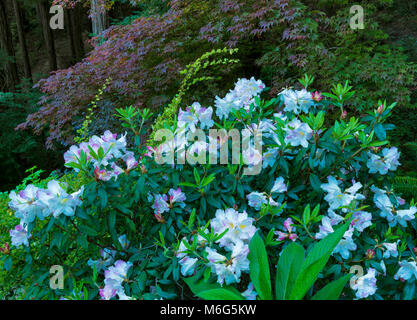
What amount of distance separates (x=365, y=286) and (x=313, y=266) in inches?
11.8

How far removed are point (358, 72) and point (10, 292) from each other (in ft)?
10.7

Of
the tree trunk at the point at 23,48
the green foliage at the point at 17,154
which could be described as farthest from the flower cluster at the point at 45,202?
the tree trunk at the point at 23,48

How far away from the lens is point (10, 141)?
559cm

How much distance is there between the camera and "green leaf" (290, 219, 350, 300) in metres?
0.92

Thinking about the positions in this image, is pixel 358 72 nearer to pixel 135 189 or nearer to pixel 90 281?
pixel 135 189

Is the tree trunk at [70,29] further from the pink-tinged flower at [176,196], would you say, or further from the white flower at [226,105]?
the pink-tinged flower at [176,196]

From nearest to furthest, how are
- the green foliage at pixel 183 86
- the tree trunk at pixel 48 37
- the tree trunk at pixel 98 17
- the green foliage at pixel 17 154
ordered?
the green foliage at pixel 183 86, the tree trunk at pixel 98 17, the green foliage at pixel 17 154, the tree trunk at pixel 48 37

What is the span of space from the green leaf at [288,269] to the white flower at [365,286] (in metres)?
0.25

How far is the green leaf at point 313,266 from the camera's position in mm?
919

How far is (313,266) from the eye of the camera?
3.00 feet

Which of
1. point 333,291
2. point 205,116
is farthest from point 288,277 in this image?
point 205,116

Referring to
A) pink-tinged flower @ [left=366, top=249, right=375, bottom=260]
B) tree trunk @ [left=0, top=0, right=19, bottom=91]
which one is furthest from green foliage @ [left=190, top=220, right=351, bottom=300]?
tree trunk @ [left=0, top=0, right=19, bottom=91]

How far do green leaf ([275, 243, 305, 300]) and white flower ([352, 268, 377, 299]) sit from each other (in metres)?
0.25

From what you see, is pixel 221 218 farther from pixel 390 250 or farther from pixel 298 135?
pixel 390 250
